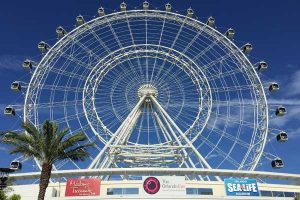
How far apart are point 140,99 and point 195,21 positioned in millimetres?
12648

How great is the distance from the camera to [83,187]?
3725 centimetres

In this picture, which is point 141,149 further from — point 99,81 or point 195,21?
point 195,21

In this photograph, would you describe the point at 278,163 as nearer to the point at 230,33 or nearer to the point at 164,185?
the point at 164,185

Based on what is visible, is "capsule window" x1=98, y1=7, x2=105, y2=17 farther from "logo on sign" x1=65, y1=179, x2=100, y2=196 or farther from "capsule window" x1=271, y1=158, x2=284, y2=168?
"capsule window" x1=271, y1=158, x2=284, y2=168

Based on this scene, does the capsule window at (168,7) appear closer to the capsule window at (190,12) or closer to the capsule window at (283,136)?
the capsule window at (190,12)

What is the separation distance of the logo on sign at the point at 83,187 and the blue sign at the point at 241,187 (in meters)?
13.0

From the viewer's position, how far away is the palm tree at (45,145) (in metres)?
27.5

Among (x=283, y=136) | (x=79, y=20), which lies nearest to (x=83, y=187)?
(x=79, y=20)

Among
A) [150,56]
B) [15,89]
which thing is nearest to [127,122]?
[150,56]

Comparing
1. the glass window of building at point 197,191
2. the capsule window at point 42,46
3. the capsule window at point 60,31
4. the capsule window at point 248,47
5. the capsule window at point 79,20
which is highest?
the capsule window at point 79,20

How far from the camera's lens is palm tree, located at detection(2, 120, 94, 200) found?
2753cm

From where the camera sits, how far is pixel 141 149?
44750 mm

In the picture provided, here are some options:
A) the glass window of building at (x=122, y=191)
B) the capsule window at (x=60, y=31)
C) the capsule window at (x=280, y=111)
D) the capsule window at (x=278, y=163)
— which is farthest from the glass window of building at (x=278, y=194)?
the capsule window at (x=60, y=31)

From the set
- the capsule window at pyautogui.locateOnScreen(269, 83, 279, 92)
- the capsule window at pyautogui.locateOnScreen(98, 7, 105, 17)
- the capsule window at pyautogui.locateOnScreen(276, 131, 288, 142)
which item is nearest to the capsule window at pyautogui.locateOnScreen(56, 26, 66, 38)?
the capsule window at pyautogui.locateOnScreen(98, 7, 105, 17)
